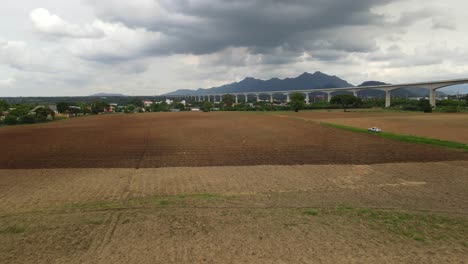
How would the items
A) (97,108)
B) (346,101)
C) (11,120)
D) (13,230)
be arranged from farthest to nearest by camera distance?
(97,108), (346,101), (11,120), (13,230)

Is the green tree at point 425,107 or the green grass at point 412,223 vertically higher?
the green tree at point 425,107

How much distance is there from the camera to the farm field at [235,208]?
904cm

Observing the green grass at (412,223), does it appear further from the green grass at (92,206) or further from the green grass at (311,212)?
the green grass at (92,206)

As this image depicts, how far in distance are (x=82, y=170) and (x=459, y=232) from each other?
66.1 feet

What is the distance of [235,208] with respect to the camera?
12852mm

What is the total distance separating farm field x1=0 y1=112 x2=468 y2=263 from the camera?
356 inches

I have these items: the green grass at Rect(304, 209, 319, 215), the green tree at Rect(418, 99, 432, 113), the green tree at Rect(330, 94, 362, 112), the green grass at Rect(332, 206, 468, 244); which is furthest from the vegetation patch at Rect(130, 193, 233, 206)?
the green tree at Rect(330, 94, 362, 112)

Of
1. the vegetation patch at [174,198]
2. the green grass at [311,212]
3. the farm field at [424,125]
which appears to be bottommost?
the farm field at [424,125]

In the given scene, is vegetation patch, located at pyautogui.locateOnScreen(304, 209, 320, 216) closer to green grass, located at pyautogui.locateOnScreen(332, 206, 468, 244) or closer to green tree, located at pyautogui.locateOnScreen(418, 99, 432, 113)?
green grass, located at pyautogui.locateOnScreen(332, 206, 468, 244)

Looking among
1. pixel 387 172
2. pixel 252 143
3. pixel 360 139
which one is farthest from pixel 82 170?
pixel 360 139

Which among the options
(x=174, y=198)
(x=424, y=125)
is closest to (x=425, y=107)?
(x=424, y=125)

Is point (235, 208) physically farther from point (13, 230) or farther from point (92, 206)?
point (13, 230)

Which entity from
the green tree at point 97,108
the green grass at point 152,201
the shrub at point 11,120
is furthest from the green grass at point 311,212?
the green tree at point 97,108

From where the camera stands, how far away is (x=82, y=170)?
21203mm
